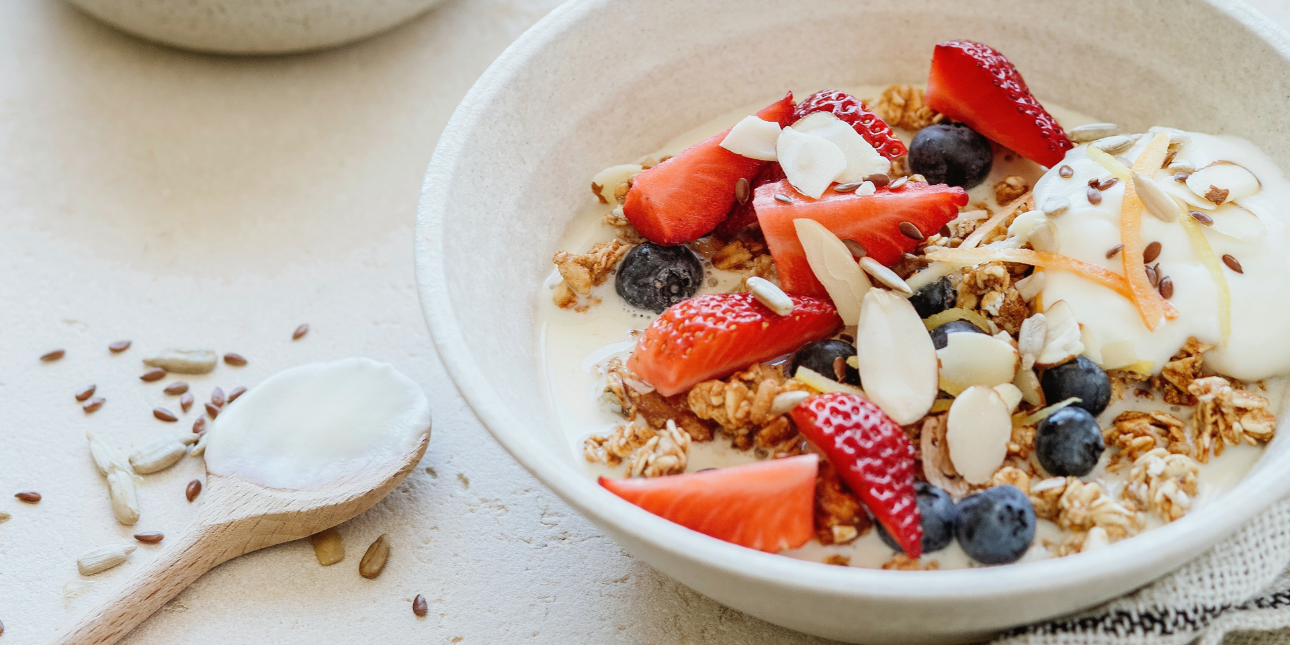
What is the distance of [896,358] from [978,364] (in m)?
0.09

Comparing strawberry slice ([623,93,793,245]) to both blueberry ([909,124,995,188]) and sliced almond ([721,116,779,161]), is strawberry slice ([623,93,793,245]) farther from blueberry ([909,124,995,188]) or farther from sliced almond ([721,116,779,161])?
blueberry ([909,124,995,188])

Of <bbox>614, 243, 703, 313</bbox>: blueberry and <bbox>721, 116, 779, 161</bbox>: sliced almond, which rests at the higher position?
<bbox>721, 116, 779, 161</bbox>: sliced almond

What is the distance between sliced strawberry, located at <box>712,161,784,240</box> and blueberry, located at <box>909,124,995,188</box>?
0.65ft

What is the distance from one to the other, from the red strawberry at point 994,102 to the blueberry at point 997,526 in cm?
52

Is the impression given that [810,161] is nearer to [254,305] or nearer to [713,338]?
[713,338]

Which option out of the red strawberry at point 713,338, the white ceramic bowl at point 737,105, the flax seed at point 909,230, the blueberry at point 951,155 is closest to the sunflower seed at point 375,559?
the white ceramic bowl at point 737,105

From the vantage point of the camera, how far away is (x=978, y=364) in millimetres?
1044

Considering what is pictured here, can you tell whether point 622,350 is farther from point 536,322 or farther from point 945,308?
point 945,308

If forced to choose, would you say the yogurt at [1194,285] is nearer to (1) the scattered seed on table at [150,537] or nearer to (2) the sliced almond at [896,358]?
(2) the sliced almond at [896,358]

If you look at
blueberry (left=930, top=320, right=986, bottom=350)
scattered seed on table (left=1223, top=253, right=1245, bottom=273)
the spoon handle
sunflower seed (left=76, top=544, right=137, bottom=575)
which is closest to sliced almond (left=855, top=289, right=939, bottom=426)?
blueberry (left=930, top=320, right=986, bottom=350)

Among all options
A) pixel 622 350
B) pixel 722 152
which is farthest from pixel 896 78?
pixel 622 350

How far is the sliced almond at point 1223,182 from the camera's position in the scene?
1.11 meters

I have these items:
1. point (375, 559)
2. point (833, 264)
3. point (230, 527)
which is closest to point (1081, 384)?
point (833, 264)

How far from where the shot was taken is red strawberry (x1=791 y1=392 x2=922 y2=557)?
0.92 meters
